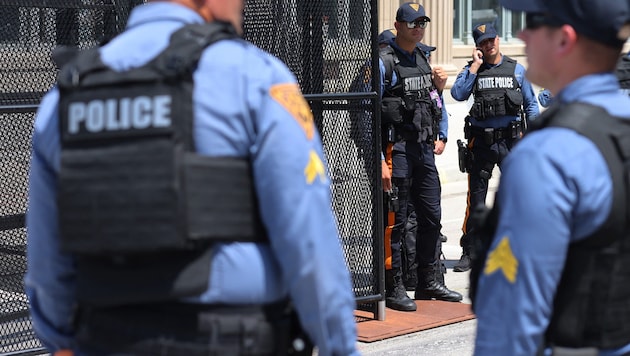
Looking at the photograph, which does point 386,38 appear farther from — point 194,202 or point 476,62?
point 194,202

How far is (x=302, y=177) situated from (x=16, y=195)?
3726 mm

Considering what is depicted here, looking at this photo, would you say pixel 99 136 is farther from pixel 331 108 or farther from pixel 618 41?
pixel 331 108

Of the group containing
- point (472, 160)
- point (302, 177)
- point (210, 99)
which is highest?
point (210, 99)

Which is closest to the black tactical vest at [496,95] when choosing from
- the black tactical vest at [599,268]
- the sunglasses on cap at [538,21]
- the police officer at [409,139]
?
the police officer at [409,139]

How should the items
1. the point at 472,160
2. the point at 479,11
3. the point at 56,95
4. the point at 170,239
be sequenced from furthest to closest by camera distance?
the point at 479,11
the point at 472,160
the point at 56,95
the point at 170,239

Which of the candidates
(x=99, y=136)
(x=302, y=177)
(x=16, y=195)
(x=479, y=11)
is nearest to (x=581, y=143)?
(x=302, y=177)

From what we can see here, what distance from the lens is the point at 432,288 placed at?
7.53 metres

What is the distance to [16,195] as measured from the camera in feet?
18.4

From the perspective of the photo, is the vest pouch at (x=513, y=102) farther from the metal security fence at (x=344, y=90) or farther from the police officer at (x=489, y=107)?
the metal security fence at (x=344, y=90)

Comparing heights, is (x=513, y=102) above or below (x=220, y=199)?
below

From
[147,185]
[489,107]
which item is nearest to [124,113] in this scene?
[147,185]

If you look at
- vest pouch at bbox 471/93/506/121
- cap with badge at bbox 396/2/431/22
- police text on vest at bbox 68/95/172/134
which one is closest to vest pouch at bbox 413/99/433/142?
cap with badge at bbox 396/2/431/22

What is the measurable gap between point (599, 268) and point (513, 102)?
626cm

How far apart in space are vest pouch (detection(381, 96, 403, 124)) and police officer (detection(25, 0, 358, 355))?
4.82m
